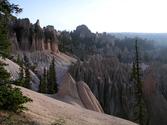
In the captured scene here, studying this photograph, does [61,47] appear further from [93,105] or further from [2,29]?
[2,29]

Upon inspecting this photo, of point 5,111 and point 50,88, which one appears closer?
point 5,111

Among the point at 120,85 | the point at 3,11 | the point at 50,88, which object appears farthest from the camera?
the point at 120,85

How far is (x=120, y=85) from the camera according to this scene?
204ft

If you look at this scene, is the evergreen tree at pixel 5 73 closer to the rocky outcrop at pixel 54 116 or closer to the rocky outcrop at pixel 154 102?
the rocky outcrop at pixel 54 116

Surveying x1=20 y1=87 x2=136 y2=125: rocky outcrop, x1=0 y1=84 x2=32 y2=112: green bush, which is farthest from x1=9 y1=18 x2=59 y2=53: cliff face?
x1=0 y1=84 x2=32 y2=112: green bush

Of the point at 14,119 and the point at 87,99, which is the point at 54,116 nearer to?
the point at 14,119

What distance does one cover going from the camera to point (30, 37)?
97.4 m

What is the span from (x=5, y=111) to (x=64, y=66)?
236 feet

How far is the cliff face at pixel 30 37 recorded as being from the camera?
95544 millimetres

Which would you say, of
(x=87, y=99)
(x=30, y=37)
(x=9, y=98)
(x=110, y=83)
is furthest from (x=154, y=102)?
(x=30, y=37)

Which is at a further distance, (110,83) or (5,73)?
(110,83)

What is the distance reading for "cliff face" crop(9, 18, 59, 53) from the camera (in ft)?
313

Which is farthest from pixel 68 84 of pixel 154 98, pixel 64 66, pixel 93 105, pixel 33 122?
pixel 64 66

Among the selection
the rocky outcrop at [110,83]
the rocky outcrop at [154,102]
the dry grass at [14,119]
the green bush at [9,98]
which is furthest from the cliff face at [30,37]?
the green bush at [9,98]
